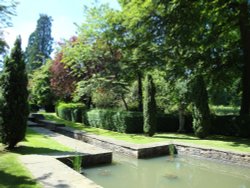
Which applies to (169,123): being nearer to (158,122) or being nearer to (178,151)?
(158,122)

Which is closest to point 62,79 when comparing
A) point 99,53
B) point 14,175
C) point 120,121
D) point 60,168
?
point 99,53

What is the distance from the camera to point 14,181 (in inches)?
215

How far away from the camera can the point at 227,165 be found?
30.1 ft

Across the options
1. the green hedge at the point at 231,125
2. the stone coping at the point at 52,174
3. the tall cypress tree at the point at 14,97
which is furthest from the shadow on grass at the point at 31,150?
the green hedge at the point at 231,125

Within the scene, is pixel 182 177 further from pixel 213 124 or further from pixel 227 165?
pixel 213 124

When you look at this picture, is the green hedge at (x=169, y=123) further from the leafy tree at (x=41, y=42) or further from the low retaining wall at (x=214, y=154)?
the leafy tree at (x=41, y=42)

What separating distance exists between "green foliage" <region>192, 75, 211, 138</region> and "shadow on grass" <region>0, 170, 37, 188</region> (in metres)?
9.46

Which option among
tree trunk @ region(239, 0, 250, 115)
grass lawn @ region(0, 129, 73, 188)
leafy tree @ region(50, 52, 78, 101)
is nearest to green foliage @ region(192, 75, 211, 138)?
tree trunk @ region(239, 0, 250, 115)

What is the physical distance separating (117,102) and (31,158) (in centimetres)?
1526

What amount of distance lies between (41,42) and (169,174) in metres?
51.7

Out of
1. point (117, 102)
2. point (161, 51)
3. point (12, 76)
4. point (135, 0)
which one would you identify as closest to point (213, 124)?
point (161, 51)

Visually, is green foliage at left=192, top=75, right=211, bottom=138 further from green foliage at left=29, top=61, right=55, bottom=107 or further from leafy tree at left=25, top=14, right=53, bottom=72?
leafy tree at left=25, top=14, right=53, bottom=72

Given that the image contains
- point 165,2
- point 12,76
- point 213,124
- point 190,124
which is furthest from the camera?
point 190,124

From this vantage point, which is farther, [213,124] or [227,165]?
[213,124]
